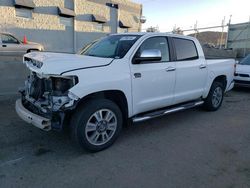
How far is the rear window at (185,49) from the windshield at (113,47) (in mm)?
1038

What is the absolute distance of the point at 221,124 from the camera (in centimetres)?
517

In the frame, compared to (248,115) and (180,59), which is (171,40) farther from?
(248,115)

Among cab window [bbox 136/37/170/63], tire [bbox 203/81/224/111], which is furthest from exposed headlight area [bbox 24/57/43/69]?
tire [bbox 203/81/224/111]

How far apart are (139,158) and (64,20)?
17701mm

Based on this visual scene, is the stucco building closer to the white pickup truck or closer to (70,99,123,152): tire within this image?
the white pickup truck

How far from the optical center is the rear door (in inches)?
192

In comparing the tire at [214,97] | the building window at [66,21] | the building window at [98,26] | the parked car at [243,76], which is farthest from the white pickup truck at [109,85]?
the building window at [98,26]

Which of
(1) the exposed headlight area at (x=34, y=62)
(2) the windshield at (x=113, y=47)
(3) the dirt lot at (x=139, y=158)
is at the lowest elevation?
(3) the dirt lot at (x=139, y=158)

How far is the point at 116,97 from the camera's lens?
399cm

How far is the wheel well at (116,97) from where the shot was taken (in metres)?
3.65

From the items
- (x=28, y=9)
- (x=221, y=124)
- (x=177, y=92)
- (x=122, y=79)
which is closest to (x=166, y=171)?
(x=122, y=79)

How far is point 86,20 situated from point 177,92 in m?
17.7

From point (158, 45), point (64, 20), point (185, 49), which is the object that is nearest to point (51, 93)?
point (158, 45)

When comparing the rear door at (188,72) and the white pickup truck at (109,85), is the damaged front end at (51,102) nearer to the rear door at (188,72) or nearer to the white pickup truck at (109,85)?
the white pickup truck at (109,85)
